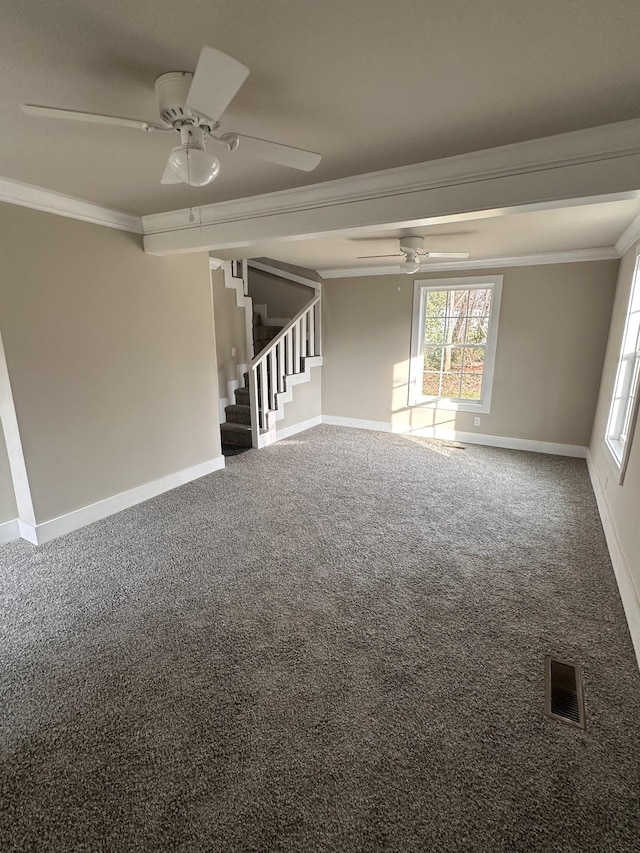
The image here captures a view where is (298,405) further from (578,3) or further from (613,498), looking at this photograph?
(578,3)

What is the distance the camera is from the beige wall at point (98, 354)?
275 cm

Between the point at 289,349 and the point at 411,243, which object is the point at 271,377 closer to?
the point at 289,349

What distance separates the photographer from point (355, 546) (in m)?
2.96

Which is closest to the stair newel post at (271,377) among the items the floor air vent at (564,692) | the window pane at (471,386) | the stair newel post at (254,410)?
the stair newel post at (254,410)

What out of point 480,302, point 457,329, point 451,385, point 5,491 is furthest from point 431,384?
point 5,491

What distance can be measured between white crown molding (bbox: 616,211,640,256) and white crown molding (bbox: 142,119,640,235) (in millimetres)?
1861

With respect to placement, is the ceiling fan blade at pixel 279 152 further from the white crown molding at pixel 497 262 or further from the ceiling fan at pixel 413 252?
the white crown molding at pixel 497 262

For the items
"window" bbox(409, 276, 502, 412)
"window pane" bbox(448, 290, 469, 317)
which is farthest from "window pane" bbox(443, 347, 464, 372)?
"window pane" bbox(448, 290, 469, 317)

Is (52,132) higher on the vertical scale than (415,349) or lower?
higher

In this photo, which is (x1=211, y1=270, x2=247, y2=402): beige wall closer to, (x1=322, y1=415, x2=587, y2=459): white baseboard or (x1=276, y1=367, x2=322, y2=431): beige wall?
(x1=276, y1=367, x2=322, y2=431): beige wall

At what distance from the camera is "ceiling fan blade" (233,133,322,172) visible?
155 centimetres

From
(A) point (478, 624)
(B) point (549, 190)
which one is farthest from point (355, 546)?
(B) point (549, 190)

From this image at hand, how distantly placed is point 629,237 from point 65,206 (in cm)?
468

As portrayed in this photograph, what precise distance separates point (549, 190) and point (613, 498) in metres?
2.33
